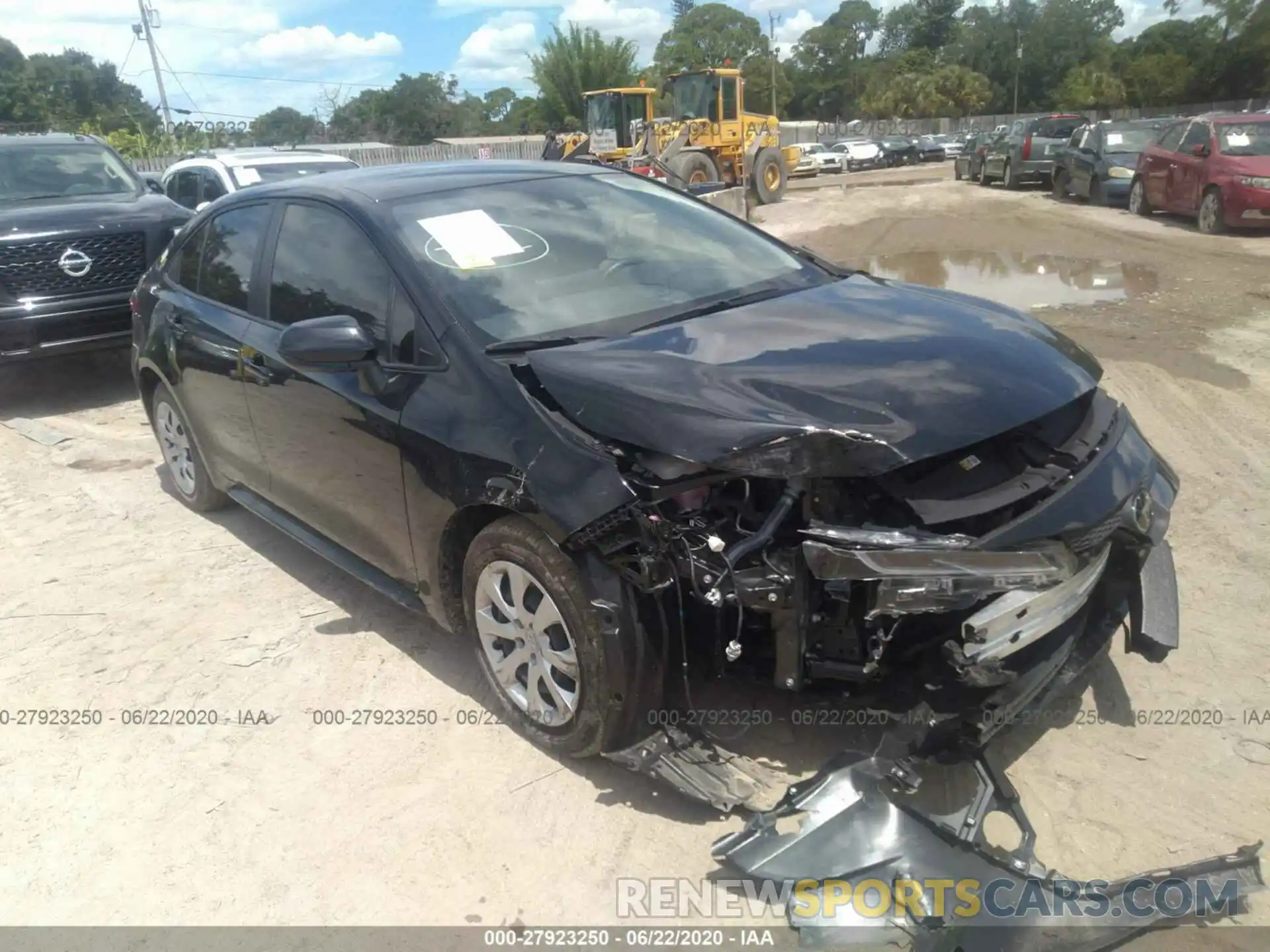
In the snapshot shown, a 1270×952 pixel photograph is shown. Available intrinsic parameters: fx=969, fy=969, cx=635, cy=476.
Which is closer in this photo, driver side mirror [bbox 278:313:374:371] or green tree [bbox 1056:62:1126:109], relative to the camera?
driver side mirror [bbox 278:313:374:371]

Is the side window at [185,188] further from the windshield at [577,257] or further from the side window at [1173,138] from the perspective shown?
the side window at [1173,138]

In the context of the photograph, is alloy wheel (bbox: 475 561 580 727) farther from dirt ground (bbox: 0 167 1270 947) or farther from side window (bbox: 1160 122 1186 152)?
side window (bbox: 1160 122 1186 152)

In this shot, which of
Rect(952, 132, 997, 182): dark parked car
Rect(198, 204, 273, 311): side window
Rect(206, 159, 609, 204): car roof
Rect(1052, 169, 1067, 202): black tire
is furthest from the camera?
Rect(952, 132, 997, 182): dark parked car

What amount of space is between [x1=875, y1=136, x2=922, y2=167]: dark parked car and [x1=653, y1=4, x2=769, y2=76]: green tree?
Answer: 56550 millimetres

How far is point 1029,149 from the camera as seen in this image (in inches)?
834

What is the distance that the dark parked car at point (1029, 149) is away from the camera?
21.1 m

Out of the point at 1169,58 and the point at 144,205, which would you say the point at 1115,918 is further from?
the point at 1169,58

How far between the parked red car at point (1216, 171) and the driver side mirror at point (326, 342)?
13.2 metres

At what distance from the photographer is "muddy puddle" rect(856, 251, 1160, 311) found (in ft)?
31.6

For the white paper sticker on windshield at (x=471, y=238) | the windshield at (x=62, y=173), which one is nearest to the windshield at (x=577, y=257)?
the white paper sticker on windshield at (x=471, y=238)

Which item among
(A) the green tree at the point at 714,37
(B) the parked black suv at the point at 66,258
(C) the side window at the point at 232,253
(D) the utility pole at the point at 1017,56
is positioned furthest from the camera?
(A) the green tree at the point at 714,37

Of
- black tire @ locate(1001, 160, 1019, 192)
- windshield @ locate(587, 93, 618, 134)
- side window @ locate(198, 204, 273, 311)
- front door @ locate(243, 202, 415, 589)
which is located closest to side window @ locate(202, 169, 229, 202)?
side window @ locate(198, 204, 273, 311)

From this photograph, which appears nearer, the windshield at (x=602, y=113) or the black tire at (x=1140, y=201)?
the black tire at (x=1140, y=201)

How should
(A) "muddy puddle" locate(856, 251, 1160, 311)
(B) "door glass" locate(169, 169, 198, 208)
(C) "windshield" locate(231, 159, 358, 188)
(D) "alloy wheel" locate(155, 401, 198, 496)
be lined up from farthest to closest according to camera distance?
1. (B) "door glass" locate(169, 169, 198, 208)
2. (C) "windshield" locate(231, 159, 358, 188)
3. (A) "muddy puddle" locate(856, 251, 1160, 311)
4. (D) "alloy wheel" locate(155, 401, 198, 496)
